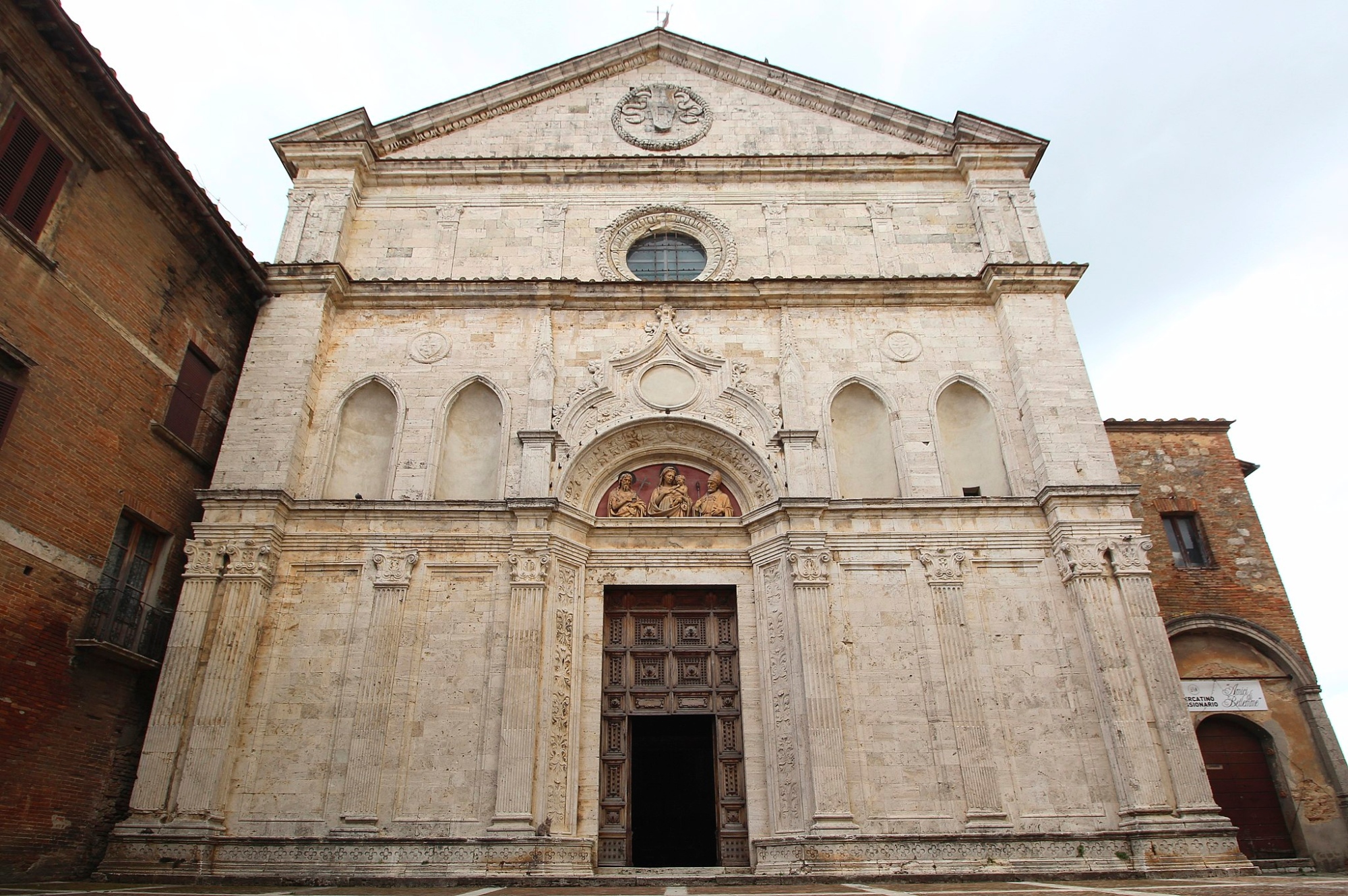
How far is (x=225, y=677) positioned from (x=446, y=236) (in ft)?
27.8

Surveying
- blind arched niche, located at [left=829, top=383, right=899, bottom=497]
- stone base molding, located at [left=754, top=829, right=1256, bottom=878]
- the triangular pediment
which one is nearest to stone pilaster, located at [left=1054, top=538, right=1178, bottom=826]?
stone base molding, located at [left=754, top=829, right=1256, bottom=878]

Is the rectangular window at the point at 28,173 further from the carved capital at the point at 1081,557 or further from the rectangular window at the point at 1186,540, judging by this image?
the rectangular window at the point at 1186,540

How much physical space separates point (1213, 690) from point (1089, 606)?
4579mm

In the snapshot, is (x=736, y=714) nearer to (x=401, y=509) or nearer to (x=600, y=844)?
(x=600, y=844)

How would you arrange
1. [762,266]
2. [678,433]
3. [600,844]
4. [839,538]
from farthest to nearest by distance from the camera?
[762,266]
[678,433]
[839,538]
[600,844]

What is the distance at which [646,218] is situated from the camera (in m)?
16.6

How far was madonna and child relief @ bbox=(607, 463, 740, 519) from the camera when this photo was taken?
46.0 feet

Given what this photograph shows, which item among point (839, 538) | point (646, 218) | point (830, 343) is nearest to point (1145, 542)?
point (839, 538)

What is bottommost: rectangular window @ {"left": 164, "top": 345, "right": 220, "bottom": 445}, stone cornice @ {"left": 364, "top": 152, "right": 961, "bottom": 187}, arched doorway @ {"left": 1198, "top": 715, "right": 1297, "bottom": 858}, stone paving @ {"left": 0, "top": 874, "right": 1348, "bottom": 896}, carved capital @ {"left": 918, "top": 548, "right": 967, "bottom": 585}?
stone paving @ {"left": 0, "top": 874, "right": 1348, "bottom": 896}

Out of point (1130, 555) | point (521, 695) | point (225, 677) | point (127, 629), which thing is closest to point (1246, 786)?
point (1130, 555)

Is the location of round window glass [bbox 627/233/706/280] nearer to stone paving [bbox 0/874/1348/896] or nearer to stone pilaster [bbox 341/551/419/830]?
stone pilaster [bbox 341/551/419/830]

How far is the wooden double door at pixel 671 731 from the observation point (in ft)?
40.2

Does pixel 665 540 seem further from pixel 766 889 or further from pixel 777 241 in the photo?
pixel 777 241

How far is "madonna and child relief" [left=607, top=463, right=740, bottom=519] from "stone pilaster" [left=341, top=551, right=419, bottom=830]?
3315mm
